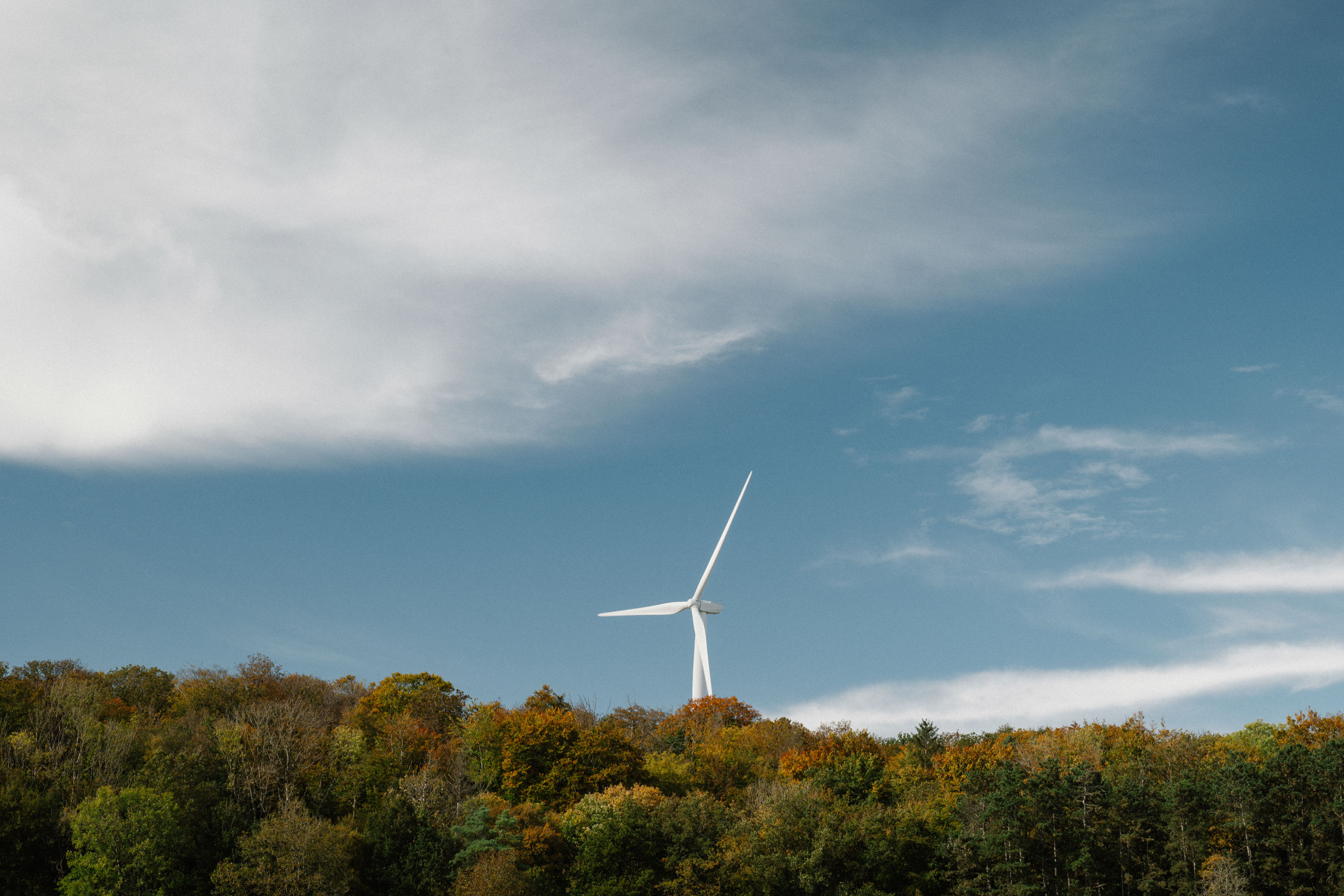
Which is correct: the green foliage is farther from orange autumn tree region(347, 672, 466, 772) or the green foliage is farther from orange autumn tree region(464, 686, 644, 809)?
orange autumn tree region(464, 686, 644, 809)

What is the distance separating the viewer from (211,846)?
67812 millimetres

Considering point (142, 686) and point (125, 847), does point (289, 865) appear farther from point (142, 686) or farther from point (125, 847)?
point (142, 686)

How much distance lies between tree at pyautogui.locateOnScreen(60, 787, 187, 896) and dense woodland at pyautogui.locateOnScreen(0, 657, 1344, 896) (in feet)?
0.42

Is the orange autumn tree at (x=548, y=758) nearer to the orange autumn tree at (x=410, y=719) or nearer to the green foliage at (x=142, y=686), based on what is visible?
the orange autumn tree at (x=410, y=719)

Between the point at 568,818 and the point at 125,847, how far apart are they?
26380 mm

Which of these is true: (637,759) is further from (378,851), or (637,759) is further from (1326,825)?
(1326,825)

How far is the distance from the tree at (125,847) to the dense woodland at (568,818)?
0.13 m

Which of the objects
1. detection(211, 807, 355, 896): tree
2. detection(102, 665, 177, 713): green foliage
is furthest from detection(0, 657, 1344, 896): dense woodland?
detection(102, 665, 177, 713): green foliage

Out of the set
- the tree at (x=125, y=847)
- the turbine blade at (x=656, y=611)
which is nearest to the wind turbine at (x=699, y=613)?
the turbine blade at (x=656, y=611)

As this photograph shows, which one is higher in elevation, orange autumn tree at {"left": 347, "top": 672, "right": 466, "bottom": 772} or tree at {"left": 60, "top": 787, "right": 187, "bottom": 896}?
orange autumn tree at {"left": 347, "top": 672, "right": 466, "bottom": 772}

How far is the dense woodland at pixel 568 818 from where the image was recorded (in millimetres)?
64062

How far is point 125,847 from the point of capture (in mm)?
62375

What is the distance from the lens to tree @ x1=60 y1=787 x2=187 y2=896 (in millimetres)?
61625

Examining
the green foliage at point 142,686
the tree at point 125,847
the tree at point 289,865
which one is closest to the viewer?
the tree at point 125,847
